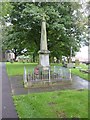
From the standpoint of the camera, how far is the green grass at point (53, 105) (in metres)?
6.56

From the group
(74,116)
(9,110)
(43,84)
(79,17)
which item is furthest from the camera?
(79,17)

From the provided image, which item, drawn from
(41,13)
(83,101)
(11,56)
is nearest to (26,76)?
(83,101)

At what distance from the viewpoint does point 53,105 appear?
757cm

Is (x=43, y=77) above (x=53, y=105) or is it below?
above

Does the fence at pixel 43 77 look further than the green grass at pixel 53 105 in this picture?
Yes

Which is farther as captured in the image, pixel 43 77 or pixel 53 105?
pixel 43 77

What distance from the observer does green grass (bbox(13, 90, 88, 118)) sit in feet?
21.5

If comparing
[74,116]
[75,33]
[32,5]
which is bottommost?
[74,116]

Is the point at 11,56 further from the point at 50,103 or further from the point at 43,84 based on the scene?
the point at 50,103

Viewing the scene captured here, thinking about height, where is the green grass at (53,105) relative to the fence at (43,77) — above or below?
below

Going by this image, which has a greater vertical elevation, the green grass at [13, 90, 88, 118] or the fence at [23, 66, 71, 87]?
the fence at [23, 66, 71, 87]

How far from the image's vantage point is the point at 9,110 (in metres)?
7.04

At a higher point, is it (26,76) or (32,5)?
(32,5)

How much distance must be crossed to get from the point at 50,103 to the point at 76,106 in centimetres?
96
